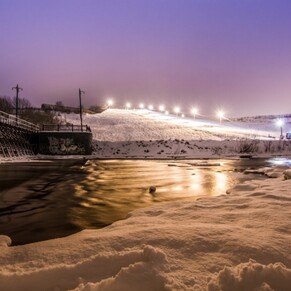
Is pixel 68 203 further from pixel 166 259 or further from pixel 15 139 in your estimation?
pixel 15 139

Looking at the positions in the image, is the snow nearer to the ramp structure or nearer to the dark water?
the dark water

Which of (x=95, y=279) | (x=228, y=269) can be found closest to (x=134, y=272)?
(x=95, y=279)

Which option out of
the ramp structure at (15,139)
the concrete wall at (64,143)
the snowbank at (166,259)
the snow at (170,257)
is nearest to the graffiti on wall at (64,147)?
the concrete wall at (64,143)

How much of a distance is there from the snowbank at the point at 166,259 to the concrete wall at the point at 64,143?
133 feet

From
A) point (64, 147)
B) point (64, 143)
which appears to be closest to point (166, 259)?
point (64, 147)

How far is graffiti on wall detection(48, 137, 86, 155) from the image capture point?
150ft

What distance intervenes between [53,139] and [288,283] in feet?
146

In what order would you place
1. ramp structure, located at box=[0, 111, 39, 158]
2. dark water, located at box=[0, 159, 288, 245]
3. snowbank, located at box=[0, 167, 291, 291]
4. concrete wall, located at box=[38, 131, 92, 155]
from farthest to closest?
1. concrete wall, located at box=[38, 131, 92, 155]
2. ramp structure, located at box=[0, 111, 39, 158]
3. dark water, located at box=[0, 159, 288, 245]
4. snowbank, located at box=[0, 167, 291, 291]

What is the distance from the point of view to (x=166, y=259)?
13.1 feet

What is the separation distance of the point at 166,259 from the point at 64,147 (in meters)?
43.4

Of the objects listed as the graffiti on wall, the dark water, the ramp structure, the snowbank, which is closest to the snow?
the snowbank

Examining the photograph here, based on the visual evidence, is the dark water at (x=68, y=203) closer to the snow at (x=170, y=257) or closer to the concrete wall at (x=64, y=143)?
the snow at (x=170, y=257)

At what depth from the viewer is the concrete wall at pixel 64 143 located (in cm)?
4559

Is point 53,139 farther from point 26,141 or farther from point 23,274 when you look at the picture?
point 23,274
